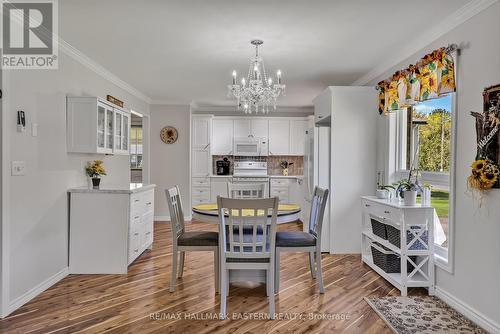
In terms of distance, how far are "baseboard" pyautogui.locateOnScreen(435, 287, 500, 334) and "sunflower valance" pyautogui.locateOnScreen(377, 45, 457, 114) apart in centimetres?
174

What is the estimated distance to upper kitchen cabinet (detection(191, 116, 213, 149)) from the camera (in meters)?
7.46

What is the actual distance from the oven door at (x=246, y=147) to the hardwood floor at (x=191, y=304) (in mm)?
3912

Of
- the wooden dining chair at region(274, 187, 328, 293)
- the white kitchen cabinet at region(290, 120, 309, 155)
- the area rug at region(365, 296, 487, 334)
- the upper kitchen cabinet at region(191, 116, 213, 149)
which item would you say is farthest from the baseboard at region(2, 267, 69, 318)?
the white kitchen cabinet at region(290, 120, 309, 155)

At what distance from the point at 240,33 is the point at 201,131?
171 inches

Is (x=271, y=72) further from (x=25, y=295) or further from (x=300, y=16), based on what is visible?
(x=25, y=295)

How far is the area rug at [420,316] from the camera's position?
8.39ft

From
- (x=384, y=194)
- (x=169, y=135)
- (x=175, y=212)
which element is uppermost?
(x=169, y=135)

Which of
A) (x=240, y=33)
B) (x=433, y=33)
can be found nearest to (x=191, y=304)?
(x=240, y=33)

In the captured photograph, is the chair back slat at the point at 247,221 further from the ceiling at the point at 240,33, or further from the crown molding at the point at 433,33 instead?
the crown molding at the point at 433,33

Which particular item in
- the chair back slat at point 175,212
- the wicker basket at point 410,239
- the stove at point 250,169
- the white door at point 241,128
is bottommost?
the wicker basket at point 410,239

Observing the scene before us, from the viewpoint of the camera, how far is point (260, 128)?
25.3ft

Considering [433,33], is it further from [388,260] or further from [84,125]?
[84,125]

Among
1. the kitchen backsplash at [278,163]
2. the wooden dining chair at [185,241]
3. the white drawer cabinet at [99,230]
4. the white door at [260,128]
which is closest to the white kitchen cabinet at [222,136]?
the kitchen backsplash at [278,163]

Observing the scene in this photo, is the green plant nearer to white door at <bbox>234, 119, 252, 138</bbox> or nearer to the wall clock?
the wall clock
